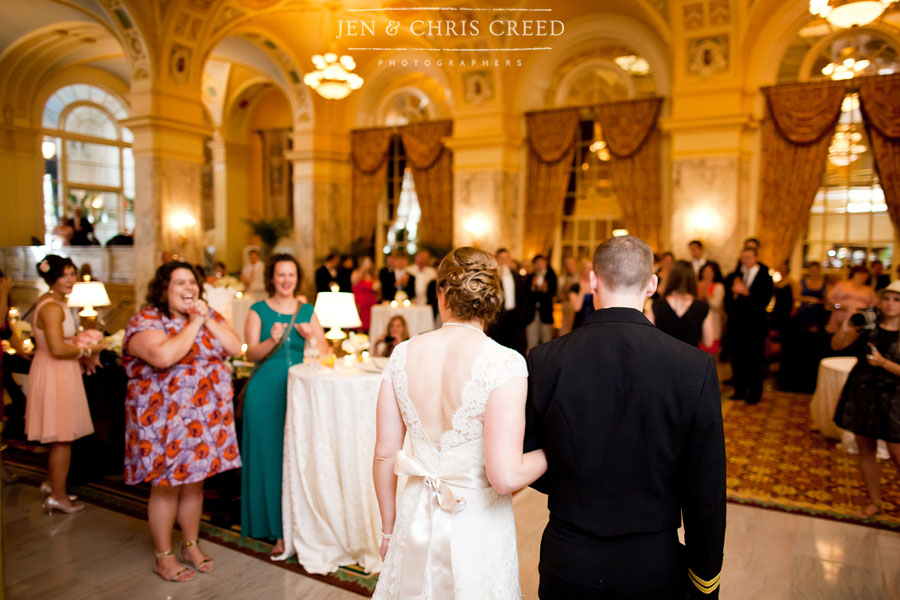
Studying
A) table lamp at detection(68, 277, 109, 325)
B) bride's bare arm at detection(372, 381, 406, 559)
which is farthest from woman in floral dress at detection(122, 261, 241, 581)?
table lamp at detection(68, 277, 109, 325)

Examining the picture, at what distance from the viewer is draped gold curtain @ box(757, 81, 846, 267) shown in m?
10.1

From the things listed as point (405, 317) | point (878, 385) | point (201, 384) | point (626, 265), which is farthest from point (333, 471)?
point (405, 317)

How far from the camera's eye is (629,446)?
5.61 feet

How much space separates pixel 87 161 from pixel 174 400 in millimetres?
17990

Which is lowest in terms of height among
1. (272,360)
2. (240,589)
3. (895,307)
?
(240,589)

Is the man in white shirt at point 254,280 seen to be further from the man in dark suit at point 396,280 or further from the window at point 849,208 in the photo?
the window at point 849,208

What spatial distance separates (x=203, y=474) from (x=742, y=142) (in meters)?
10.1

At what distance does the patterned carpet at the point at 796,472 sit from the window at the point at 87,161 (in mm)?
17495

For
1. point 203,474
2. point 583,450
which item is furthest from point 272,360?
point 583,450

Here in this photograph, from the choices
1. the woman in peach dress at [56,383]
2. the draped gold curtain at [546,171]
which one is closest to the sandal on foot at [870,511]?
the woman in peach dress at [56,383]

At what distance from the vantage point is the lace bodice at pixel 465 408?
189 cm

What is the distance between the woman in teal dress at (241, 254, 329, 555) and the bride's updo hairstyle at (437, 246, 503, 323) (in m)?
2.04

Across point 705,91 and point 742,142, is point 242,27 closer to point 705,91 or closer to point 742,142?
point 705,91

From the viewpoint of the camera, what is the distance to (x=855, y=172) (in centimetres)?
1047
